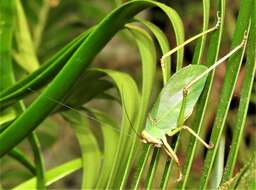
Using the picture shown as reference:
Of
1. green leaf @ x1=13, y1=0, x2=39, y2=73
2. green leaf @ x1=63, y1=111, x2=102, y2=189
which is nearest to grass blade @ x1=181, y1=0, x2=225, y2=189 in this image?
green leaf @ x1=63, y1=111, x2=102, y2=189

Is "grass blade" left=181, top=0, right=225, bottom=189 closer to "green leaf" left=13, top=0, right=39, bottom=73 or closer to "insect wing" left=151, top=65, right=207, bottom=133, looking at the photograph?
"insect wing" left=151, top=65, right=207, bottom=133

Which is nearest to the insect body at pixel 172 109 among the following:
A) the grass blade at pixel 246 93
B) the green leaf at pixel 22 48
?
the grass blade at pixel 246 93

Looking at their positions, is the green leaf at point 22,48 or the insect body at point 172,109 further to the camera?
the green leaf at point 22,48

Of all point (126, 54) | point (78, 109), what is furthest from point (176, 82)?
point (126, 54)

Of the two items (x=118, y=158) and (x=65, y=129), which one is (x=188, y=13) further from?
(x=118, y=158)

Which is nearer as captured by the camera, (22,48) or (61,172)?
(61,172)

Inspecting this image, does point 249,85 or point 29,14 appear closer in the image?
point 249,85

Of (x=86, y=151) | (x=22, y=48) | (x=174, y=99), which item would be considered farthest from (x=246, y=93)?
(x=22, y=48)

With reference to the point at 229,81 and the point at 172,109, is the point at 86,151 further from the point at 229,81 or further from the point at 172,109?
the point at 229,81

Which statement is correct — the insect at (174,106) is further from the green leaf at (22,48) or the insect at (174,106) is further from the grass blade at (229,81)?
the green leaf at (22,48)
